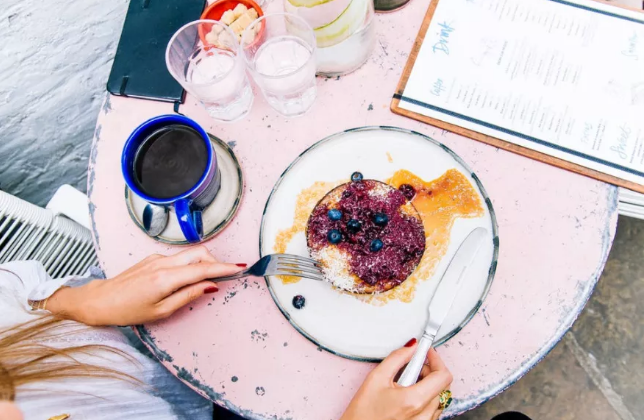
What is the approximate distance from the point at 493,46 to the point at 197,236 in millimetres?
695

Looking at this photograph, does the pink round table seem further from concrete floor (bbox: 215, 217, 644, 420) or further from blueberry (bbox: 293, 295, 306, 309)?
concrete floor (bbox: 215, 217, 644, 420)

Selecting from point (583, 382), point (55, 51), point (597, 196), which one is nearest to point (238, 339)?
point (597, 196)

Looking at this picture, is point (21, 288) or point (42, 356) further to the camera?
point (21, 288)

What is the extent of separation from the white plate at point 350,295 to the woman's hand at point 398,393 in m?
0.04

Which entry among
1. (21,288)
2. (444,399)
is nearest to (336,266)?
(444,399)

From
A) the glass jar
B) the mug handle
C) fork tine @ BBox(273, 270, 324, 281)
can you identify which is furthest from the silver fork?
the glass jar

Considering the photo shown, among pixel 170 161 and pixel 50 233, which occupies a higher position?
pixel 170 161

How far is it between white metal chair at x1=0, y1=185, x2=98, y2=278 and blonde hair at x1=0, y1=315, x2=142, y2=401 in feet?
1.20

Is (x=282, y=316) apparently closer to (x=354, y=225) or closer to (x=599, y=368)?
(x=354, y=225)

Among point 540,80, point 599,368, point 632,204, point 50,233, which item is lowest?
point 599,368

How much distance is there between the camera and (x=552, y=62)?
0.87 metres

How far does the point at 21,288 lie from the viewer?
97 centimetres

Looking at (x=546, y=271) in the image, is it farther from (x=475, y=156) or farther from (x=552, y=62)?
(x=552, y=62)

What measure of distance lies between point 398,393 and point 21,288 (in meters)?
0.84
